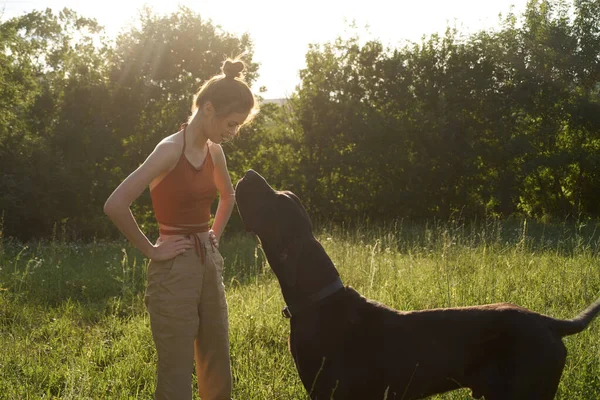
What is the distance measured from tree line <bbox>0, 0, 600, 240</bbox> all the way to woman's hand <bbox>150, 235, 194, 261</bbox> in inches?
521

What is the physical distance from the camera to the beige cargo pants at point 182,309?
9.45 ft

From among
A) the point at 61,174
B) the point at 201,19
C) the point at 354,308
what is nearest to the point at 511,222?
the point at 201,19

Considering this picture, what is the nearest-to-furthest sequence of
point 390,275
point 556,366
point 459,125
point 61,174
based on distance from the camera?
point 556,366 → point 390,275 → point 61,174 → point 459,125

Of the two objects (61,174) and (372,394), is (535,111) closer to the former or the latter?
(61,174)

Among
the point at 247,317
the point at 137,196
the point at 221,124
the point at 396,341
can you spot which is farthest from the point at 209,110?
the point at 247,317

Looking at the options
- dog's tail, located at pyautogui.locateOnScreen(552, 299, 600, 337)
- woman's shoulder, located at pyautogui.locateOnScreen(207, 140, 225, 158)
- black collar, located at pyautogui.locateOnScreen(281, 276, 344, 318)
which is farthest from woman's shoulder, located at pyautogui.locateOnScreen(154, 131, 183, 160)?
dog's tail, located at pyautogui.locateOnScreen(552, 299, 600, 337)

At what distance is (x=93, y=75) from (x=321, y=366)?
16.3 meters

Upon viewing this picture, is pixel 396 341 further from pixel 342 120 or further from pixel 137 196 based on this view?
pixel 342 120

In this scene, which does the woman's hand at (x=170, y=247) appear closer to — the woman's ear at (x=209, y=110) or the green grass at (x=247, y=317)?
the woman's ear at (x=209, y=110)

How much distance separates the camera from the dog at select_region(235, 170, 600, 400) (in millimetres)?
2641

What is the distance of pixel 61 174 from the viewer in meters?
15.1

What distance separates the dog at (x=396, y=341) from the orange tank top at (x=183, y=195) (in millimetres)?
342

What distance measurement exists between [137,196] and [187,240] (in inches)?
14.6

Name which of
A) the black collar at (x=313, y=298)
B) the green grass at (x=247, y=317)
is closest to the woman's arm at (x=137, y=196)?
the black collar at (x=313, y=298)
